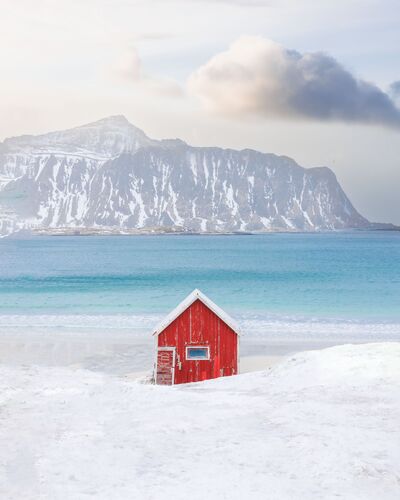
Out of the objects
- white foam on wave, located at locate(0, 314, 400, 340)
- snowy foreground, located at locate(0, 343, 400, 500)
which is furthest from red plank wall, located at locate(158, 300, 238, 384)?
white foam on wave, located at locate(0, 314, 400, 340)

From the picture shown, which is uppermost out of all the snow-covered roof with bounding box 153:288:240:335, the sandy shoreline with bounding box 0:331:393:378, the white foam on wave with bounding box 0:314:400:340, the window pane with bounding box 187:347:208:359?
the snow-covered roof with bounding box 153:288:240:335

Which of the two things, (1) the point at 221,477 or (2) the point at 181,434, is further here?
(2) the point at 181,434

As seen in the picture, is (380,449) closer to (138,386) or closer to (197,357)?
(138,386)

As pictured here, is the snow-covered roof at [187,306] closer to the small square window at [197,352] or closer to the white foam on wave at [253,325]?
the small square window at [197,352]

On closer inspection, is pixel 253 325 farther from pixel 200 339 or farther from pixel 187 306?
pixel 187 306

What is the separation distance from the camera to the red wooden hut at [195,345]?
23766 mm

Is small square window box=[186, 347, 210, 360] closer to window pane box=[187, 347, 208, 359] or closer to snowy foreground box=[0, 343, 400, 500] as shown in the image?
window pane box=[187, 347, 208, 359]

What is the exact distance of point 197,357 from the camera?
23.8m

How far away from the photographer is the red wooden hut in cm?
2377

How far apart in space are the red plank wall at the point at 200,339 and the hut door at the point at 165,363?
171mm

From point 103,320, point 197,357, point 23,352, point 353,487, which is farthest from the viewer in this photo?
point 103,320

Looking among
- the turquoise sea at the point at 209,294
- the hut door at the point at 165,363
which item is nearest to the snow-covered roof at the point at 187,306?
the hut door at the point at 165,363

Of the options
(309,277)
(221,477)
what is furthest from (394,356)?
(309,277)

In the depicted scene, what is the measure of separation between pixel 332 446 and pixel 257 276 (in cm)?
8603
